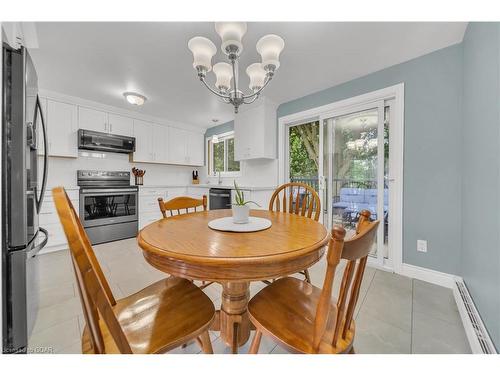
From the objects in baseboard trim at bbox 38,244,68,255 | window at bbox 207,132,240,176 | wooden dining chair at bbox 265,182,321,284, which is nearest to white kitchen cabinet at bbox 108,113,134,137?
window at bbox 207,132,240,176

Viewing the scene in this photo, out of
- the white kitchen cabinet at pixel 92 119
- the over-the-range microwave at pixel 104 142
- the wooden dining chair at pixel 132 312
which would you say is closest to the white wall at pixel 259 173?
the over-the-range microwave at pixel 104 142

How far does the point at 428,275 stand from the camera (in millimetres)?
2021

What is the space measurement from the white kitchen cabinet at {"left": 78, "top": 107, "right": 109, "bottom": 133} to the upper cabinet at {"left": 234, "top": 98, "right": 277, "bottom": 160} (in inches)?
88.0

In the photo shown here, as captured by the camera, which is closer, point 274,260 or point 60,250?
point 274,260

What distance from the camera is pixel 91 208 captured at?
10.5 ft

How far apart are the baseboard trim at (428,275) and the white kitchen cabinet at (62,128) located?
15.0 feet

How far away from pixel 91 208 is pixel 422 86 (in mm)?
4473

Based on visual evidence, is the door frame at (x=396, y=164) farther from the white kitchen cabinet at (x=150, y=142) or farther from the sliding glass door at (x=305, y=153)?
the white kitchen cabinet at (x=150, y=142)

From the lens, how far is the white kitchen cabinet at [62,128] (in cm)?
299

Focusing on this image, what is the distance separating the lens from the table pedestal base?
119 cm

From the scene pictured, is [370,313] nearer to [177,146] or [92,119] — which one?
[177,146]

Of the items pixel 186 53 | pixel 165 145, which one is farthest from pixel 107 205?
pixel 186 53
